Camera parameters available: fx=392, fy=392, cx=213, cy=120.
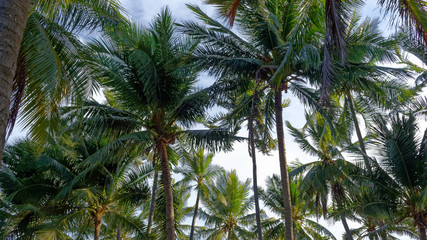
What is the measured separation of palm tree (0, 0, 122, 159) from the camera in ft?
16.9

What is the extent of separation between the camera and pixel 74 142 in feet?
Result: 49.0

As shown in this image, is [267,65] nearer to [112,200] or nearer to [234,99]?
[234,99]

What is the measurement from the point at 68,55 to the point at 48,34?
43 centimetres

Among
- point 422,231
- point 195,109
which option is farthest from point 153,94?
point 422,231

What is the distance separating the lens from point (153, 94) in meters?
11.3

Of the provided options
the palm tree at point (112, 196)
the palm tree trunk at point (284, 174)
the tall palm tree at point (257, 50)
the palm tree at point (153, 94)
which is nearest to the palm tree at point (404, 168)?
the tall palm tree at point (257, 50)

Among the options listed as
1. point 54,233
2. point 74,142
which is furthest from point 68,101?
point 74,142

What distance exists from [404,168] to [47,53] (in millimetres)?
10776

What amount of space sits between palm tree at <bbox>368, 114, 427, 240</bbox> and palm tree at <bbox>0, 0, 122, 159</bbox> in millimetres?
9314

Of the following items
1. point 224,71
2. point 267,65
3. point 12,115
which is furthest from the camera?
point 224,71

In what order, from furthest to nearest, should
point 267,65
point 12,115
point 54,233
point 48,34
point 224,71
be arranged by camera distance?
1. point 54,233
2. point 224,71
3. point 267,65
4. point 48,34
5. point 12,115

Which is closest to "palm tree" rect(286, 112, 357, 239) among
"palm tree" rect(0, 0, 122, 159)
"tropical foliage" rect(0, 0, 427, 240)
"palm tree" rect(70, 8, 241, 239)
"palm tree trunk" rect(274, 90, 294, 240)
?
"tropical foliage" rect(0, 0, 427, 240)

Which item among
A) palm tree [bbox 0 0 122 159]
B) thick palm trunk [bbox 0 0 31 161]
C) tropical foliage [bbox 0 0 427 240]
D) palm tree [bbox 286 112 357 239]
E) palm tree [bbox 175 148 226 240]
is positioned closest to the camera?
thick palm trunk [bbox 0 0 31 161]

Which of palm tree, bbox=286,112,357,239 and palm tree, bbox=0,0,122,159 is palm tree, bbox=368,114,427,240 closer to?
palm tree, bbox=286,112,357,239
